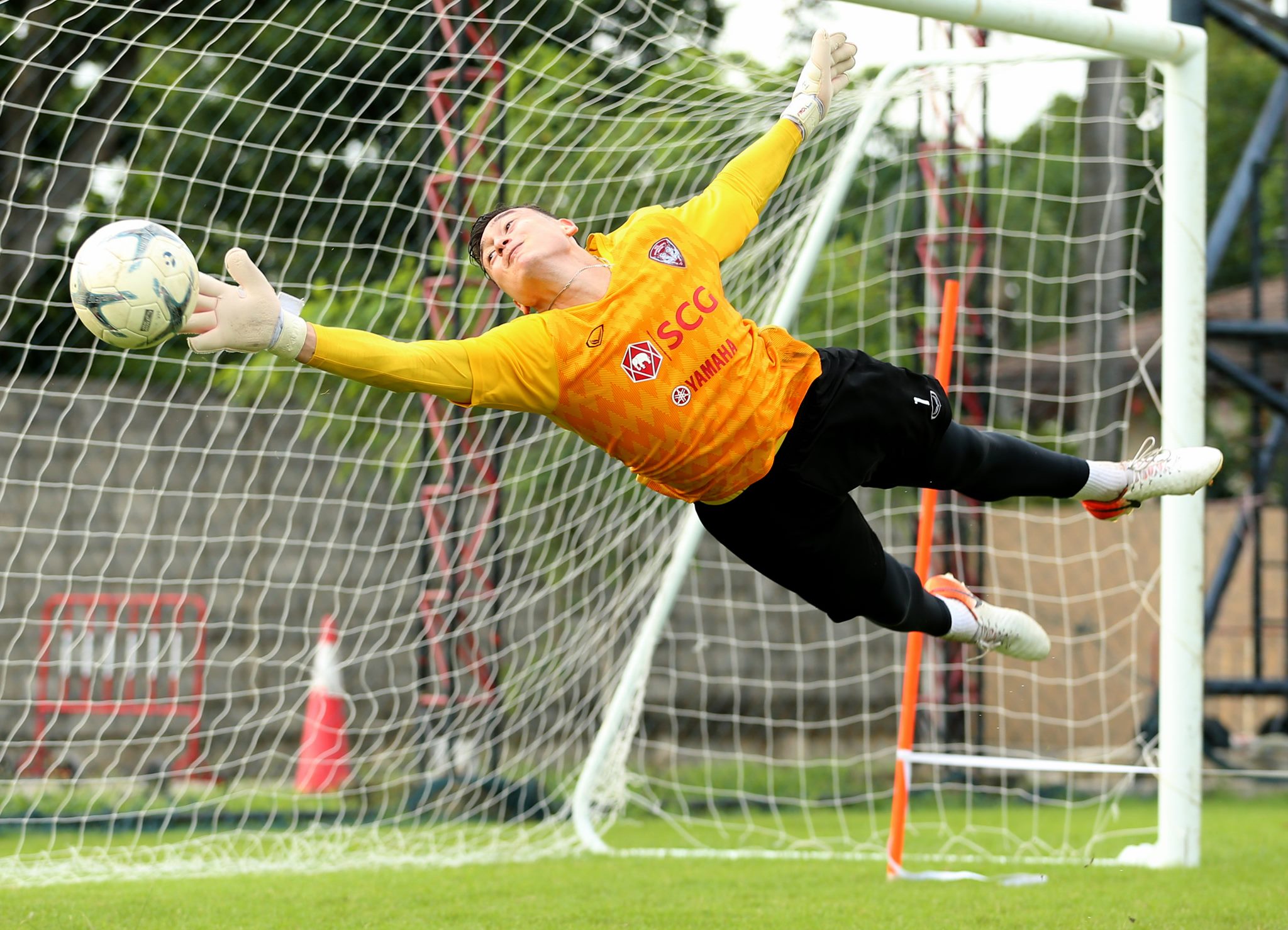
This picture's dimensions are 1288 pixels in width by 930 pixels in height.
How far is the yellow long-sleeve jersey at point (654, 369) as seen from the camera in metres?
3.26

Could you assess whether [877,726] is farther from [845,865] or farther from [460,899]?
[460,899]

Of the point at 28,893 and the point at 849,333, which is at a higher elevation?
the point at 849,333

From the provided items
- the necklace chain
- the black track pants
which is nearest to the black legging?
the black track pants

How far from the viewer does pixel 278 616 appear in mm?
10242

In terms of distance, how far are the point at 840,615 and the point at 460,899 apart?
2038mm

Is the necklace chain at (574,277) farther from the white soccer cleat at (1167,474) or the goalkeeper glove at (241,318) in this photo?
the white soccer cleat at (1167,474)

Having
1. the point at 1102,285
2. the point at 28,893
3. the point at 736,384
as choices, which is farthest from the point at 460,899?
the point at 1102,285

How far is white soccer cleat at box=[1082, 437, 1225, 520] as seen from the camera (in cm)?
418

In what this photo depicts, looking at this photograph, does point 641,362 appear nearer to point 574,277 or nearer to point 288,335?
point 574,277

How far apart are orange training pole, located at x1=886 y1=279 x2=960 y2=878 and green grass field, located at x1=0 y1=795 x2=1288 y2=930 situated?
0.20 meters

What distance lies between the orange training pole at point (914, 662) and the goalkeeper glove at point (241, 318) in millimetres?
2911

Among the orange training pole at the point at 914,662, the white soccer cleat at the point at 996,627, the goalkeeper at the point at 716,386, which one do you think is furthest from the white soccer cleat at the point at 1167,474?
the orange training pole at the point at 914,662

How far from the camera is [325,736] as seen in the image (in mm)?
8805

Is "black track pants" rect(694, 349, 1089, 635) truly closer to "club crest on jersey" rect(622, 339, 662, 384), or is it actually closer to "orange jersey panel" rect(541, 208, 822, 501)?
"orange jersey panel" rect(541, 208, 822, 501)
